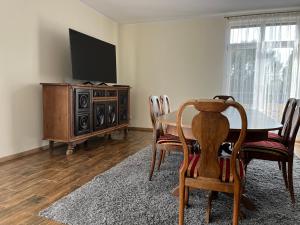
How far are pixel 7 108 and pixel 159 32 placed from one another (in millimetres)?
3416

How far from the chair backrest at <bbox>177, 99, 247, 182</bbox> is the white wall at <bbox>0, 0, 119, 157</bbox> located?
2.49 m

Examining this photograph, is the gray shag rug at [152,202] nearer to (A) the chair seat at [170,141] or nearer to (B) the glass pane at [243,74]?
(A) the chair seat at [170,141]

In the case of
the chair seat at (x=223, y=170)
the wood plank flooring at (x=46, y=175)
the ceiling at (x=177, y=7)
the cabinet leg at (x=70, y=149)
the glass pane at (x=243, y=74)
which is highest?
the ceiling at (x=177, y=7)

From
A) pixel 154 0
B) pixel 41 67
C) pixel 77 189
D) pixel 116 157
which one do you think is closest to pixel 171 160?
pixel 116 157

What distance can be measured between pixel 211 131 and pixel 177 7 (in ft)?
11.7

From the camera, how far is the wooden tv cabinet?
335 centimetres

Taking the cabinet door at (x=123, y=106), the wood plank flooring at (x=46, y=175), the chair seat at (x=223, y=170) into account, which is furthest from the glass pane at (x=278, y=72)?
the chair seat at (x=223, y=170)

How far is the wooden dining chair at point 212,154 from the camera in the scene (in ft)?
4.52

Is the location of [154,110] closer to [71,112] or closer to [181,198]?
[181,198]

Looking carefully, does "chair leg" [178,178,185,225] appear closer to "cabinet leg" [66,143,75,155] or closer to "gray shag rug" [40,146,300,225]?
"gray shag rug" [40,146,300,225]

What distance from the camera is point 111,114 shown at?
14.3 feet

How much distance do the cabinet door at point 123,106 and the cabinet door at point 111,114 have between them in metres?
0.19

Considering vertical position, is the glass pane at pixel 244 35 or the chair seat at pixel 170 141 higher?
the glass pane at pixel 244 35

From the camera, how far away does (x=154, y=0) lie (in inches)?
160
